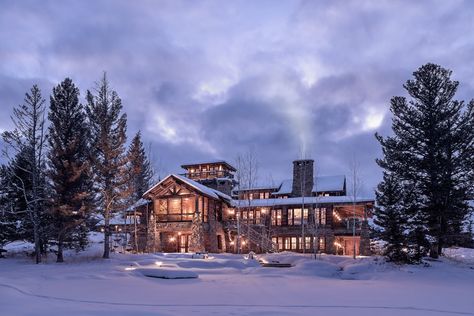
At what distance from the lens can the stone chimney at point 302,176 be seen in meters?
44.2

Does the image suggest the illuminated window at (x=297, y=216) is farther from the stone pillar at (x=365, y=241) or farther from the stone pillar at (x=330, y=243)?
the stone pillar at (x=365, y=241)

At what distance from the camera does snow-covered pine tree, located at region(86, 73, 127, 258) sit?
98.0 ft

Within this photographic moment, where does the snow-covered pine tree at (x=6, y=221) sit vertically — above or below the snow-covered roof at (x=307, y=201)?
below

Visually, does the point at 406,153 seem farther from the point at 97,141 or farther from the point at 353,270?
the point at 97,141

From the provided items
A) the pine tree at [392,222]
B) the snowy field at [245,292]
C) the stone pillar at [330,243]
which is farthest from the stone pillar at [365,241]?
the snowy field at [245,292]

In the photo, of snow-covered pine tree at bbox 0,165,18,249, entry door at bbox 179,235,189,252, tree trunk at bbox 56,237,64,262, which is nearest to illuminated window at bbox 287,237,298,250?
entry door at bbox 179,235,189,252

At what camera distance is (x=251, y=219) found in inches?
1663

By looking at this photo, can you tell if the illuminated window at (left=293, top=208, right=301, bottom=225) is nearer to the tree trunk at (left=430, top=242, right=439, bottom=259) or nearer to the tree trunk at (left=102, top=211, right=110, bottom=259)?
the tree trunk at (left=430, top=242, right=439, bottom=259)

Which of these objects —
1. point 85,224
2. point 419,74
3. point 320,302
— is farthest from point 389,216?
point 85,224

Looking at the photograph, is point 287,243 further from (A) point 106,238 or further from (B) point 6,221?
(B) point 6,221

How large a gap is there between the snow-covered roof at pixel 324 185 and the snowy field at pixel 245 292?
60.3ft

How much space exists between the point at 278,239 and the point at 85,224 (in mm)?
19186

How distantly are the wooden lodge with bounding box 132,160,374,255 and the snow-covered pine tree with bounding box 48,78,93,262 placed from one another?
30.5 feet

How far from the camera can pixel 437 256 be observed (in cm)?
2688
